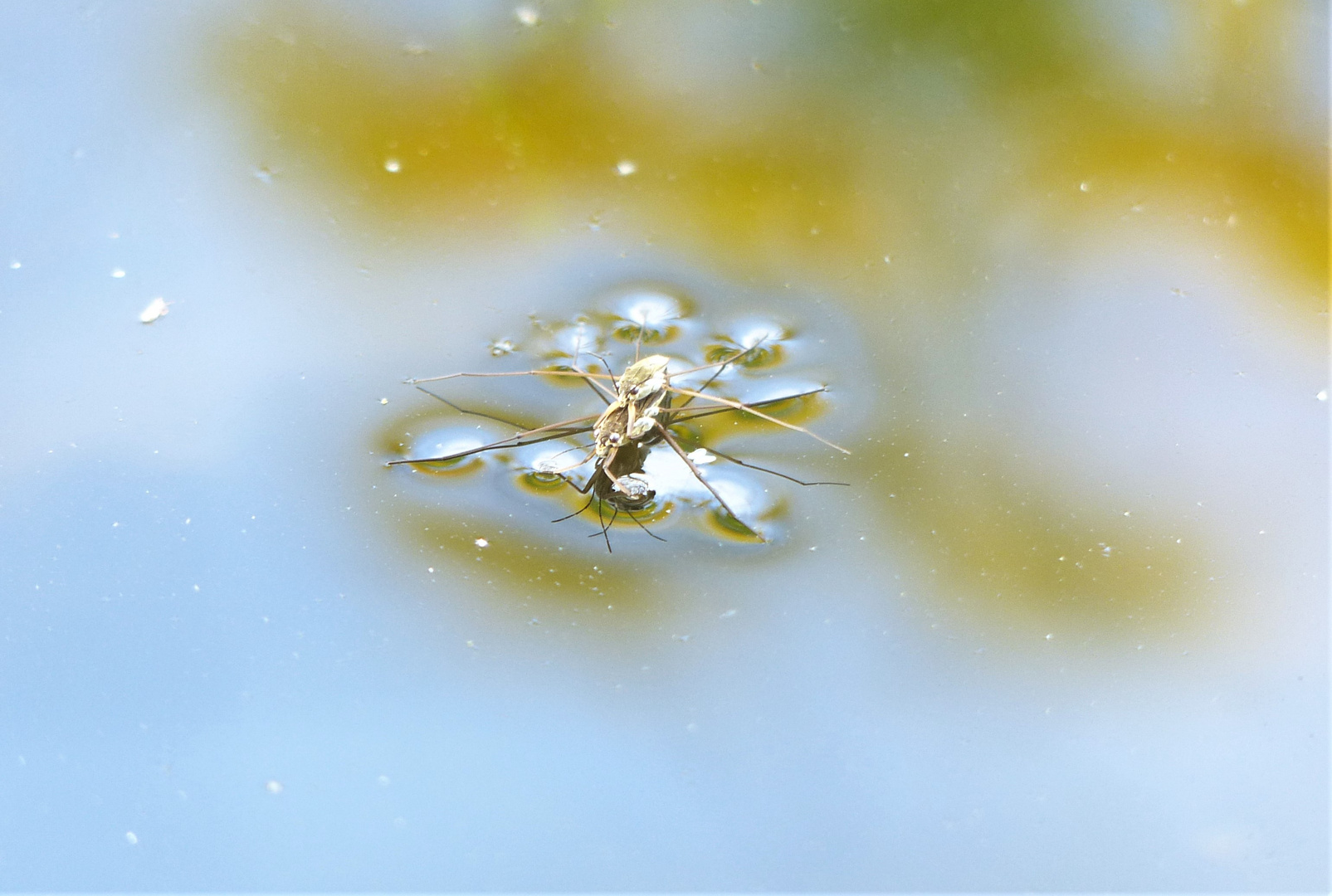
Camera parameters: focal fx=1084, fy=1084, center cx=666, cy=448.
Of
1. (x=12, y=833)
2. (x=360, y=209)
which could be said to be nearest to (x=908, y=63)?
(x=360, y=209)

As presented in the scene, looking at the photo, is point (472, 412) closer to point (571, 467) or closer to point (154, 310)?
point (571, 467)

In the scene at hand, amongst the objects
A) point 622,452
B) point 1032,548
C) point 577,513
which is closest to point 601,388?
point 622,452

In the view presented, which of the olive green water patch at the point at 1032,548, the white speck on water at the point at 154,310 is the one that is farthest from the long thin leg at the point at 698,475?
the white speck on water at the point at 154,310

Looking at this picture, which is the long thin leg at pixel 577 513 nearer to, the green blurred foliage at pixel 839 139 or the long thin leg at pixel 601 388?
the long thin leg at pixel 601 388

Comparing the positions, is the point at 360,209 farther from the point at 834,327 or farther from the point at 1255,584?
the point at 1255,584

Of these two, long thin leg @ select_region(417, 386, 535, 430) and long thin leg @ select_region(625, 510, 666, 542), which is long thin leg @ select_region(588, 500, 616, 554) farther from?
long thin leg @ select_region(417, 386, 535, 430)

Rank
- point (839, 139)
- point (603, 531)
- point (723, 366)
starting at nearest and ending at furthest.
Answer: point (603, 531)
point (723, 366)
point (839, 139)
